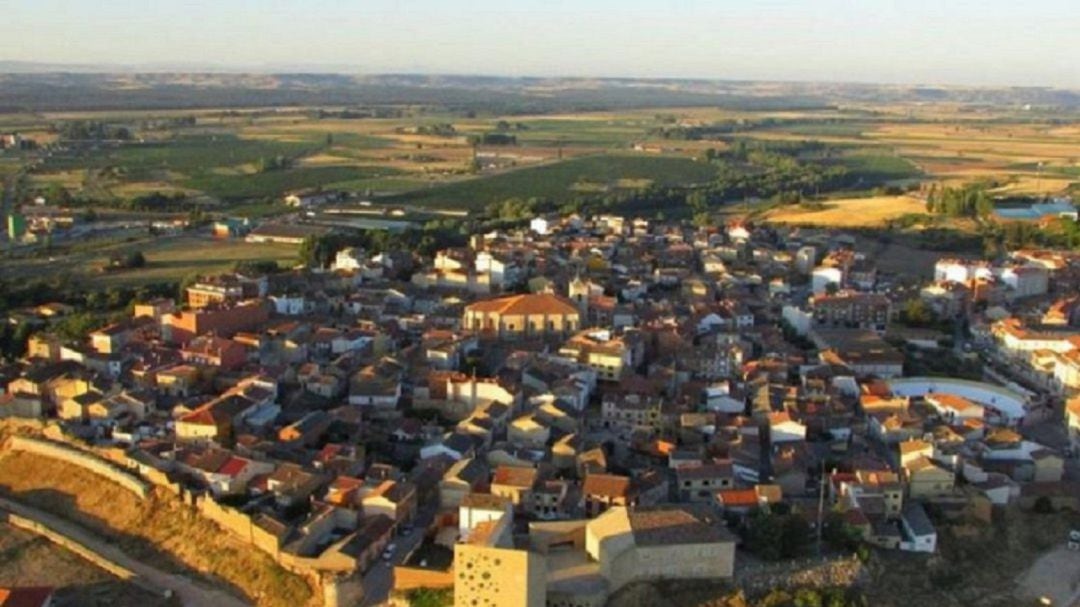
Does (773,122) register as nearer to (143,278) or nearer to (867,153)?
(867,153)

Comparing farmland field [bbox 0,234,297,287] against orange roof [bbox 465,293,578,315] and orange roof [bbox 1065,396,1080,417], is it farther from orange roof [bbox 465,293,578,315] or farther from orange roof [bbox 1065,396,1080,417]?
orange roof [bbox 1065,396,1080,417]

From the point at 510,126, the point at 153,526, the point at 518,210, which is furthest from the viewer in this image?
the point at 510,126

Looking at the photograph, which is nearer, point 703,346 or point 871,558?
point 871,558

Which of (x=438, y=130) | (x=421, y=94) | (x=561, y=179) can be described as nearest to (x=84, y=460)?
(x=561, y=179)

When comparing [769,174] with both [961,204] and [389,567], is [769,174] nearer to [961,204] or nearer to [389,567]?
[961,204]

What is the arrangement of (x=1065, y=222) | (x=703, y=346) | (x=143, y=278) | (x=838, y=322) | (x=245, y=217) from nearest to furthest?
(x=703, y=346) < (x=838, y=322) < (x=143, y=278) < (x=1065, y=222) < (x=245, y=217)

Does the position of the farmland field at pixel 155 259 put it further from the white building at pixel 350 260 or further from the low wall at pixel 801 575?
the low wall at pixel 801 575

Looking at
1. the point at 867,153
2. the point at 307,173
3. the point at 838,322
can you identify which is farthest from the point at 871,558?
the point at 867,153
